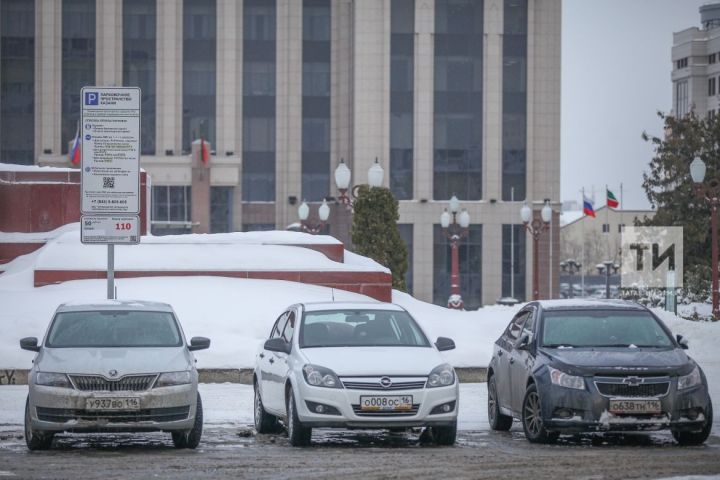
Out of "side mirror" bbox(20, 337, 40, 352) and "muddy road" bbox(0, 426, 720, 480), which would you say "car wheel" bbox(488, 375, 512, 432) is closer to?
"muddy road" bbox(0, 426, 720, 480)

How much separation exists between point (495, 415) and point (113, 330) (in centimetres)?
443

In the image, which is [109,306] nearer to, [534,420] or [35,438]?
[35,438]

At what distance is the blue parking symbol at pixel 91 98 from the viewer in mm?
20906

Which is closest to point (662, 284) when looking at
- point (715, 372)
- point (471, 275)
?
point (471, 275)

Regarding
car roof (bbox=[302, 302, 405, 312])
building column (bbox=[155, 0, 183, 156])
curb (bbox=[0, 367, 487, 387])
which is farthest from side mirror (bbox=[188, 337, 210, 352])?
building column (bbox=[155, 0, 183, 156])

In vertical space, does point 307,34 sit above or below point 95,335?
above

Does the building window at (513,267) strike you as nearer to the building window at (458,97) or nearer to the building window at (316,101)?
the building window at (458,97)

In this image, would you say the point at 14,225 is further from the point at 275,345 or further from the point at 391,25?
the point at 391,25

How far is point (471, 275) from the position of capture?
84500mm

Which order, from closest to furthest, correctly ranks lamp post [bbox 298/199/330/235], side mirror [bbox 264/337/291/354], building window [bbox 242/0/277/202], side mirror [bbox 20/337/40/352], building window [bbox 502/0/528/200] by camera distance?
side mirror [bbox 20/337/40/352] → side mirror [bbox 264/337/291/354] → lamp post [bbox 298/199/330/235] → building window [bbox 502/0/528/200] → building window [bbox 242/0/277/202]

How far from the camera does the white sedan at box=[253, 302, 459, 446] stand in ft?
47.3

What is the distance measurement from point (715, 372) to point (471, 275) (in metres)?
59.5

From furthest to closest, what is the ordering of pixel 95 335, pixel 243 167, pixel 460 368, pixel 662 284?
pixel 243 167 → pixel 662 284 → pixel 460 368 → pixel 95 335

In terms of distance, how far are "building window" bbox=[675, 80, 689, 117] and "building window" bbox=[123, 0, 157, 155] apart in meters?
72.8
